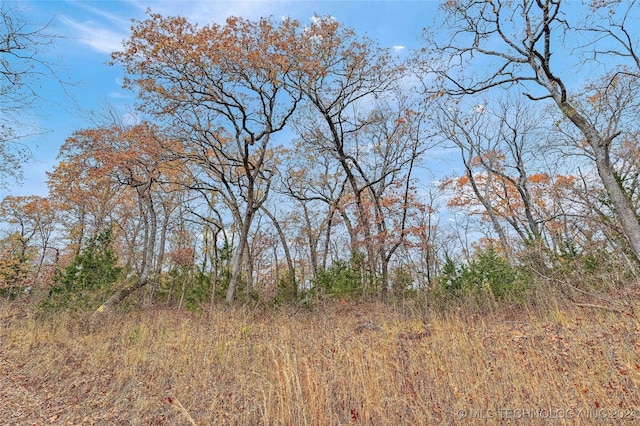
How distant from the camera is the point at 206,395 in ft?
13.8

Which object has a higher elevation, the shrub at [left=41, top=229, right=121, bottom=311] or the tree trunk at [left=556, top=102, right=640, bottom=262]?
the tree trunk at [left=556, top=102, right=640, bottom=262]

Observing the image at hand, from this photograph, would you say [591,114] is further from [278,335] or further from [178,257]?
[178,257]

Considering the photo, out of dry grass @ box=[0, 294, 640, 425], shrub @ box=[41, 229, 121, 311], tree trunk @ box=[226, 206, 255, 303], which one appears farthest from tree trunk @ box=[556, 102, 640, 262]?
shrub @ box=[41, 229, 121, 311]

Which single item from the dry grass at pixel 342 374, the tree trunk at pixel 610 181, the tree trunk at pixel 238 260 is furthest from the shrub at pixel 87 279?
the tree trunk at pixel 610 181

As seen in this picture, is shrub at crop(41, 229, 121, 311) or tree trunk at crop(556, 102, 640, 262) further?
shrub at crop(41, 229, 121, 311)

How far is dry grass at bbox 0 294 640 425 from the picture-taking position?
116 inches

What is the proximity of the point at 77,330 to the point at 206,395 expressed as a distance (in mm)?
6358

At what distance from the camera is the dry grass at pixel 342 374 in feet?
9.68

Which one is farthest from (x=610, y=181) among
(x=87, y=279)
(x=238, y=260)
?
(x=87, y=279)

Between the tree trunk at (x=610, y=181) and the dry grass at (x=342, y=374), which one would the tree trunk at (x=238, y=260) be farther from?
the tree trunk at (x=610, y=181)

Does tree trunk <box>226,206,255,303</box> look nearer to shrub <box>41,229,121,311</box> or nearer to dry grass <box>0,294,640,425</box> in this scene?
shrub <box>41,229,121,311</box>

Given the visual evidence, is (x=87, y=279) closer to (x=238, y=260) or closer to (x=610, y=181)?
(x=238, y=260)

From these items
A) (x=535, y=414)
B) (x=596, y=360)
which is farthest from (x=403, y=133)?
(x=535, y=414)

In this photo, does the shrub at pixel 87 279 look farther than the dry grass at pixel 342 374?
Yes
